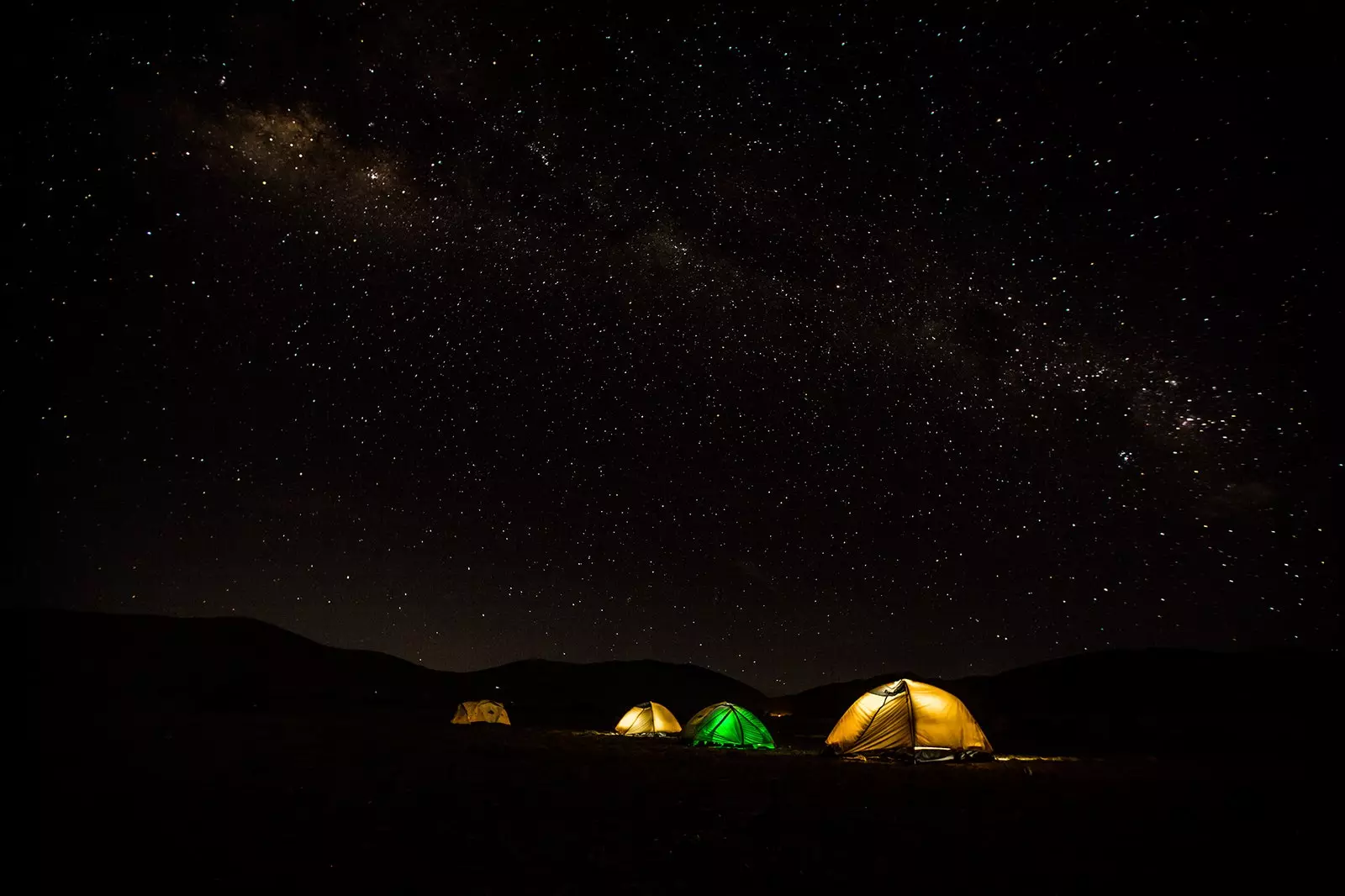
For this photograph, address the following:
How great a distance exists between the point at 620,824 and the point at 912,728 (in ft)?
34.9

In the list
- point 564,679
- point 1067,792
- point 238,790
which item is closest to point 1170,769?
point 1067,792

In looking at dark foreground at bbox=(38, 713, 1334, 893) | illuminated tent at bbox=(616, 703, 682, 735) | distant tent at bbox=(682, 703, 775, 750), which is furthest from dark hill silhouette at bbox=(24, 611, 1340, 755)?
dark foreground at bbox=(38, 713, 1334, 893)

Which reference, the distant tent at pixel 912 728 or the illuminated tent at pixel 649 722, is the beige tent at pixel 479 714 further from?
the distant tent at pixel 912 728

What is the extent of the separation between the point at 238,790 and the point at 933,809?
9.45 m

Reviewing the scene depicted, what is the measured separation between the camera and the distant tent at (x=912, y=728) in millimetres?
16297

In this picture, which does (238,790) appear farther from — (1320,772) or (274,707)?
(274,707)

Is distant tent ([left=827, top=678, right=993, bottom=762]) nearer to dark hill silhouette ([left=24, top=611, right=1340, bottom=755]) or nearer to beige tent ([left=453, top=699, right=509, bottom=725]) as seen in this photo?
dark hill silhouette ([left=24, top=611, right=1340, bottom=755])

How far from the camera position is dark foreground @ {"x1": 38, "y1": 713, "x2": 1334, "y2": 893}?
5730 mm

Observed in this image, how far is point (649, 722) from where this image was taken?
2580 cm

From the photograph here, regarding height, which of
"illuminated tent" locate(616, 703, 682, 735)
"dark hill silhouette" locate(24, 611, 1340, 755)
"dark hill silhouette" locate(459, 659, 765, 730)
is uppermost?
"illuminated tent" locate(616, 703, 682, 735)

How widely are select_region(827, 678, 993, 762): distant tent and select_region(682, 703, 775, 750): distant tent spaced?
13.3 ft

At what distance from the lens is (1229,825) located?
945 centimetres

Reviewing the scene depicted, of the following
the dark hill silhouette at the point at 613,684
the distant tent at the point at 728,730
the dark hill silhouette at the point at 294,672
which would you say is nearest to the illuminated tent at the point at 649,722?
the distant tent at the point at 728,730

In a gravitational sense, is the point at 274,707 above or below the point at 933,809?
below
